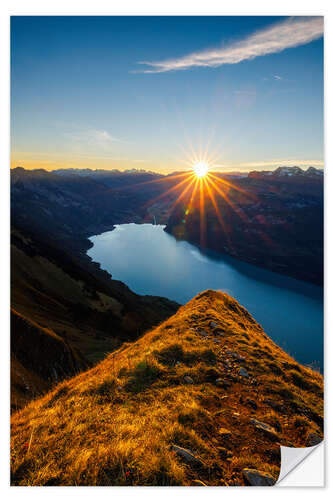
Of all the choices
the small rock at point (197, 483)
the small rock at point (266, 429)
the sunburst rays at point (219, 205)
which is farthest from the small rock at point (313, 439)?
the sunburst rays at point (219, 205)

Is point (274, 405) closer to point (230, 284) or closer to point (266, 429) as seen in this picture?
point (266, 429)

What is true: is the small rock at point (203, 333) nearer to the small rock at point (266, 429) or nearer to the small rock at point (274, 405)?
the small rock at point (274, 405)

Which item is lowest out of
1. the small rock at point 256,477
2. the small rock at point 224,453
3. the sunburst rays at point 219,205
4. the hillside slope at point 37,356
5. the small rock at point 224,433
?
the hillside slope at point 37,356

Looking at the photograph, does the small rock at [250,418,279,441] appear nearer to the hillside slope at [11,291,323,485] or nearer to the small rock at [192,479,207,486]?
the hillside slope at [11,291,323,485]

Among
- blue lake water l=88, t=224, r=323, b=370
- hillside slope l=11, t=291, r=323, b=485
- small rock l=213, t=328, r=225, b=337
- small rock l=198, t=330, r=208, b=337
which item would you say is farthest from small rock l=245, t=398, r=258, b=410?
blue lake water l=88, t=224, r=323, b=370

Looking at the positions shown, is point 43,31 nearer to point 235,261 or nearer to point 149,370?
point 149,370
